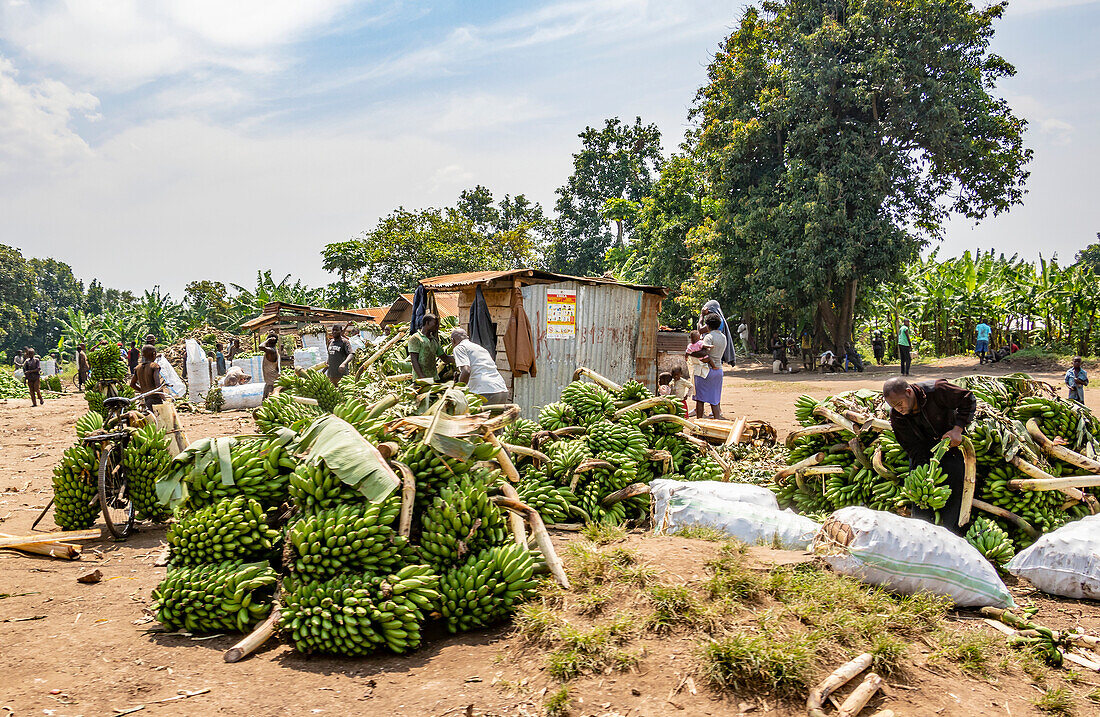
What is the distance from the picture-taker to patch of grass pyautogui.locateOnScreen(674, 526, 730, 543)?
4.10 metres

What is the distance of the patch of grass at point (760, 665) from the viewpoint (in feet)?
8.57

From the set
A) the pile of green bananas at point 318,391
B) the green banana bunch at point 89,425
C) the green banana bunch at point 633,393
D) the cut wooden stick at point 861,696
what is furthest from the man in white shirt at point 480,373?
the cut wooden stick at point 861,696

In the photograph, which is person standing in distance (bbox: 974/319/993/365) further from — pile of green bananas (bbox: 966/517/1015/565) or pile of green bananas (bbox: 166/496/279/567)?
pile of green bananas (bbox: 166/496/279/567)

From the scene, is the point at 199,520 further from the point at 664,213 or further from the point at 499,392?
the point at 664,213

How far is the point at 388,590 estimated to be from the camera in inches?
126

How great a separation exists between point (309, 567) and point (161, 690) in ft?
2.55

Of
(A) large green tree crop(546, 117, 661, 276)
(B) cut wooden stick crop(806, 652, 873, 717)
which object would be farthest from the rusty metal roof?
(A) large green tree crop(546, 117, 661, 276)

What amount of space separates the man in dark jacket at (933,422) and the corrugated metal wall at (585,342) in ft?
16.9

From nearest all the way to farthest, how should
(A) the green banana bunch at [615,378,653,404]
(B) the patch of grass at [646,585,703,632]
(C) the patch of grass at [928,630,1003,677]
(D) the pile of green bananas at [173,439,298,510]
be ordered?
(C) the patch of grass at [928,630,1003,677], (B) the patch of grass at [646,585,703,632], (D) the pile of green bananas at [173,439,298,510], (A) the green banana bunch at [615,378,653,404]

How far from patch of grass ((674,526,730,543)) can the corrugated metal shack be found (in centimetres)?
500

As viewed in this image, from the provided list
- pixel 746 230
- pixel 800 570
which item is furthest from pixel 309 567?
pixel 746 230

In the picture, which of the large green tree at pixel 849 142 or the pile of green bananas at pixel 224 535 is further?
the large green tree at pixel 849 142

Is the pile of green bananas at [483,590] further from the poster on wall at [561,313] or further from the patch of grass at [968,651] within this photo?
the poster on wall at [561,313]

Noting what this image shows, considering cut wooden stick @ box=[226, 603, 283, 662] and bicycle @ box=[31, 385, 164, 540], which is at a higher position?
bicycle @ box=[31, 385, 164, 540]
